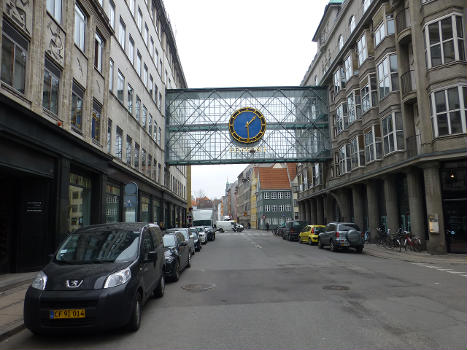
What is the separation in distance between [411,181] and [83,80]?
1771cm

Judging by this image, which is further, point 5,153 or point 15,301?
point 5,153

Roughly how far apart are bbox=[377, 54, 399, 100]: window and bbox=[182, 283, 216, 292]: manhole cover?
18.6 metres

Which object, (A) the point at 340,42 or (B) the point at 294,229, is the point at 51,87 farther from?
(A) the point at 340,42

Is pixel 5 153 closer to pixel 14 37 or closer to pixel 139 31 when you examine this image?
pixel 14 37

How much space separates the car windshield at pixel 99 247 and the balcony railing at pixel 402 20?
21.2 meters

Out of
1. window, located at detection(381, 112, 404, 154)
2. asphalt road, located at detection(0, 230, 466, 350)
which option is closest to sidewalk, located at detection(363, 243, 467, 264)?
asphalt road, located at detection(0, 230, 466, 350)

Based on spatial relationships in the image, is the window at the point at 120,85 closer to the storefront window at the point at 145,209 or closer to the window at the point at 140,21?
the window at the point at 140,21

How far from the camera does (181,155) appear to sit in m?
39.3

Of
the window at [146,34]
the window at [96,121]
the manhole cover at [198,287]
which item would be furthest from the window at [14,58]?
the window at [146,34]

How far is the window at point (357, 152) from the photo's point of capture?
2883 cm

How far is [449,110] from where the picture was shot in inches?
738

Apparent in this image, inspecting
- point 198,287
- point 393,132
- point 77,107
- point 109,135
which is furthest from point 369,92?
point 198,287

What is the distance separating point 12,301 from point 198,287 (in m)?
4.35

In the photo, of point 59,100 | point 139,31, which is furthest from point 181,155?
point 59,100
